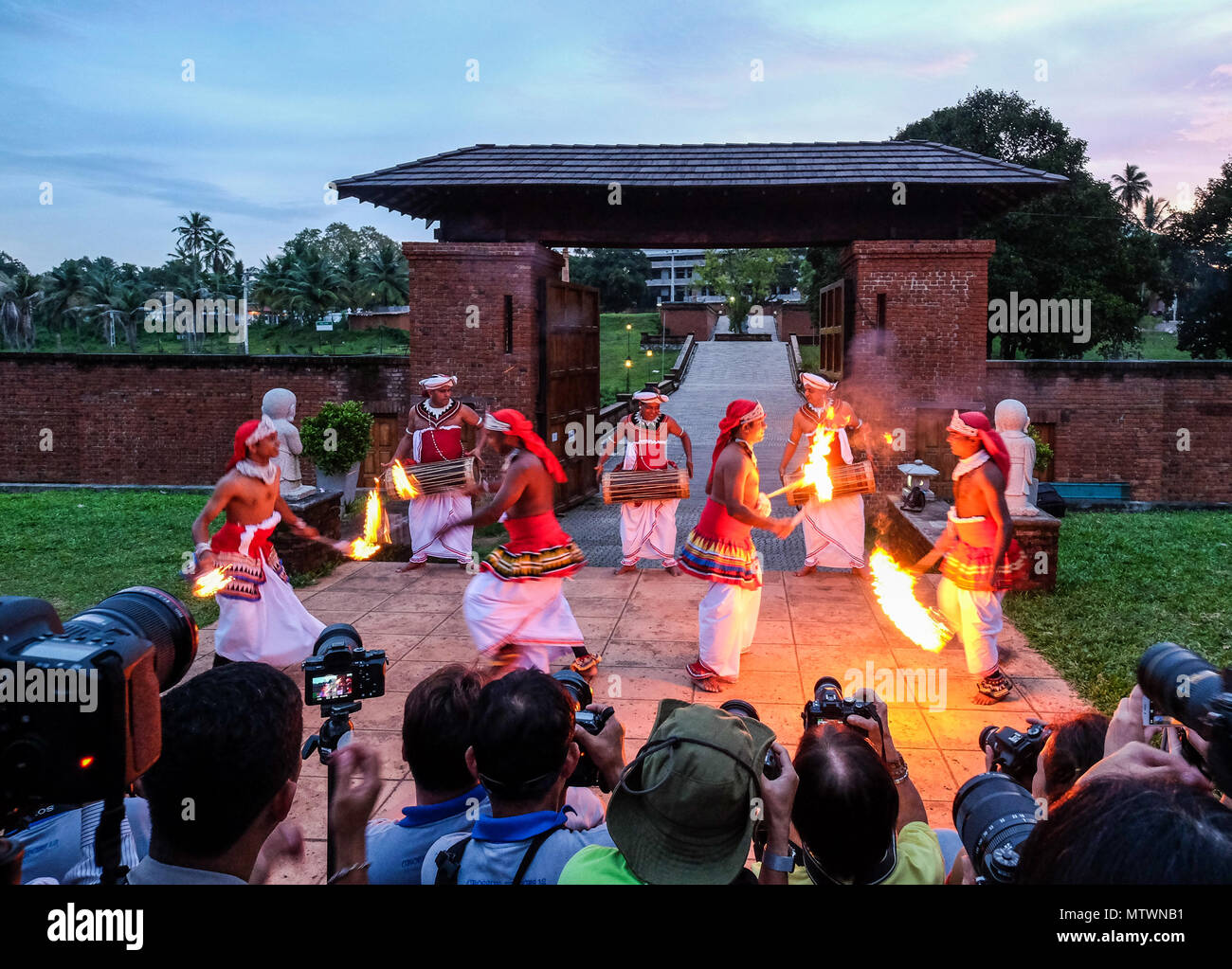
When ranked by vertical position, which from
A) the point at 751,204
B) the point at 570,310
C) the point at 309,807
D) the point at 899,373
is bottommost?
the point at 309,807

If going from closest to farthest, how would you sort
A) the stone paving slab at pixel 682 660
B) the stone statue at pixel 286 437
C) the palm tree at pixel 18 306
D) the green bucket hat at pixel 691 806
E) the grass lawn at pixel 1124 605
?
the green bucket hat at pixel 691 806, the stone paving slab at pixel 682 660, the grass lawn at pixel 1124 605, the stone statue at pixel 286 437, the palm tree at pixel 18 306

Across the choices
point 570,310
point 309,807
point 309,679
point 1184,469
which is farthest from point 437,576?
point 1184,469

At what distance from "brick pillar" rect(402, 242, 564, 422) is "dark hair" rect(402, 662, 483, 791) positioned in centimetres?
1009

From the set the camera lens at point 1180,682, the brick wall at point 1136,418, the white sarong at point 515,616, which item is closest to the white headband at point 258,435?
the white sarong at point 515,616

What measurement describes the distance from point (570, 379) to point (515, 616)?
26.8ft

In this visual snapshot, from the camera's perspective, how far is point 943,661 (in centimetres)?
690

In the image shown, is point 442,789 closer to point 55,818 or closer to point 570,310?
point 55,818

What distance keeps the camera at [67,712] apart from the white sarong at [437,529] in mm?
7916

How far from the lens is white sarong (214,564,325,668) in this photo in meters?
5.91

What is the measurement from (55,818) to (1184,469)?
19475mm

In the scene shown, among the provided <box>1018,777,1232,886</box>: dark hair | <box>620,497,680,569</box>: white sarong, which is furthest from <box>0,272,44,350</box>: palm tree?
<box>1018,777,1232,886</box>: dark hair

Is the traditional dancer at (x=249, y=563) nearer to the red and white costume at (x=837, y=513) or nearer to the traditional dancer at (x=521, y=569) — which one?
the traditional dancer at (x=521, y=569)

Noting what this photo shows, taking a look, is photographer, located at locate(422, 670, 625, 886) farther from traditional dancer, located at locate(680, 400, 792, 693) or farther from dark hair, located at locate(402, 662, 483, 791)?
traditional dancer, located at locate(680, 400, 792, 693)

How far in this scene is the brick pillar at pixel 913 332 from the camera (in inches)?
490
